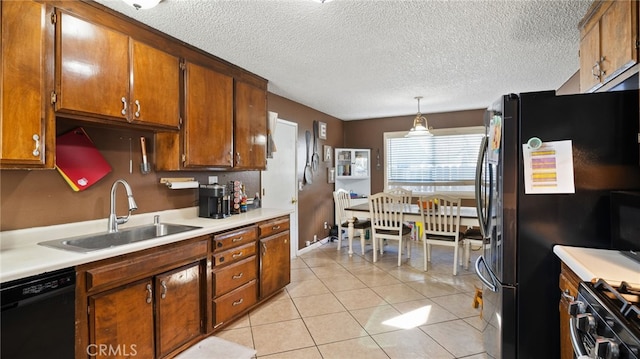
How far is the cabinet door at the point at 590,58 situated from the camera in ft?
6.09

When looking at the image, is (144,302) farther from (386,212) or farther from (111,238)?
(386,212)

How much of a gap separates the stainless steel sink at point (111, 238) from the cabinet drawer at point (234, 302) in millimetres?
645

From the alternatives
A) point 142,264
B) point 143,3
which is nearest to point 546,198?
point 142,264

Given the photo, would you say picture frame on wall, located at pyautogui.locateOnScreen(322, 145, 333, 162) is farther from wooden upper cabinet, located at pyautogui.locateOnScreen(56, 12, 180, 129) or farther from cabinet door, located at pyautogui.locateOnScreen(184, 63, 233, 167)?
wooden upper cabinet, located at pyautogui.locateOnScreen(56, 12, 180, 129)

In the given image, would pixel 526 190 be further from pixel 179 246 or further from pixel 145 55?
pixel 145 55

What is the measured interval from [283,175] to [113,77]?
2.55 meters

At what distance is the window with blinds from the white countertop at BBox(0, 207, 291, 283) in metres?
3.88

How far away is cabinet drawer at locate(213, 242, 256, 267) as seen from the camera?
2353 mm

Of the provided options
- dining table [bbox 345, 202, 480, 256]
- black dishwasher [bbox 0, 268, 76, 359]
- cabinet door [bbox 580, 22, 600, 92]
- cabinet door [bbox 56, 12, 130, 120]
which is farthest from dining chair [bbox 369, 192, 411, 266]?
black dishwasher [bbox 0, 268, 76, 359]

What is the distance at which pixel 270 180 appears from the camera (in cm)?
404

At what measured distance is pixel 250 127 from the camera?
3.18 metres

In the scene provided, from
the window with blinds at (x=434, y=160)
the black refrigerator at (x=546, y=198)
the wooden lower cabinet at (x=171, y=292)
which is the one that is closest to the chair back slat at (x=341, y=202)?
the window with blinds at (x=434, y=160)

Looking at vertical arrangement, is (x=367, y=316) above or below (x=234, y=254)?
below

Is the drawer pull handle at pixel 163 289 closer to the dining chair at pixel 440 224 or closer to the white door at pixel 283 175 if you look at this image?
the white door at pixel 283 175
